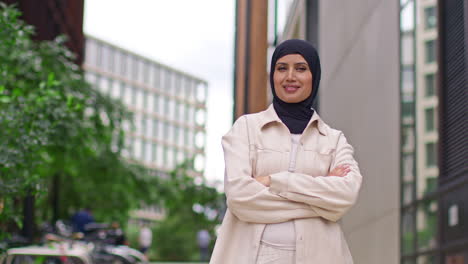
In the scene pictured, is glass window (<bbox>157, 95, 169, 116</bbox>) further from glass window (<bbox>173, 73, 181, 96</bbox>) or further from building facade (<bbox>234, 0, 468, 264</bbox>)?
building facade (<bbox>234, 0, 468, 264</bbox>)

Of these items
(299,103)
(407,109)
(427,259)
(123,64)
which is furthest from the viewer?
(123,64)

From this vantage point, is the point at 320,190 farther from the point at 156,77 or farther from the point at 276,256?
the point at 156,77

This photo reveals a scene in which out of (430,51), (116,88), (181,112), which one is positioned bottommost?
(430,51)

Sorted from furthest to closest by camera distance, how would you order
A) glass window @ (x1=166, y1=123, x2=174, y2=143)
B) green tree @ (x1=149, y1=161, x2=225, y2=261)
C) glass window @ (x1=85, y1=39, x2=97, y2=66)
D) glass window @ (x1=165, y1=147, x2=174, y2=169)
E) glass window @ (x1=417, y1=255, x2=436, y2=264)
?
Answer: glass window @ (x1=166, y1=123, x2=174, y2=143), glass window @ (x1=165, y1=147, x2=174, y2=169), glass window @ (x1=85, y1=39, x2=97, y2=66), green tree @ (x1=149, y1=161, x2=225, y2=261), glass window @ (x1=417, y1=255, x2=436, y2=264)

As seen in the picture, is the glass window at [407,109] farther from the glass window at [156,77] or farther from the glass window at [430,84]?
the glass window at [156,77]

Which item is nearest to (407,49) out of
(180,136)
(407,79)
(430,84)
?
(407,79)

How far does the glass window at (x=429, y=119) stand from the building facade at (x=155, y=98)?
94.3m

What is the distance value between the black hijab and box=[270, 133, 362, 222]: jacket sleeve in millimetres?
246

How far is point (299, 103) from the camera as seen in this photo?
2920 millimetres

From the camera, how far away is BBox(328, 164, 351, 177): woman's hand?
2.79 m

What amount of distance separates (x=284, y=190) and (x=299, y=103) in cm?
37

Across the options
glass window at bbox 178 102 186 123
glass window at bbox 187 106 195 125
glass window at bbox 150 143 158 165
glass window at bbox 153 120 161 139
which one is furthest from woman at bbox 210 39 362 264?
glass window at bbox 187 106 195 125

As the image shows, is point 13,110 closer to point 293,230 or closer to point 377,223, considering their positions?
point 377,223

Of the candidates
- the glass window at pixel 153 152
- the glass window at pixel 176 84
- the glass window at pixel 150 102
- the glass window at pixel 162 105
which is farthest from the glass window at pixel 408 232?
the glass window at pixel 176 84
